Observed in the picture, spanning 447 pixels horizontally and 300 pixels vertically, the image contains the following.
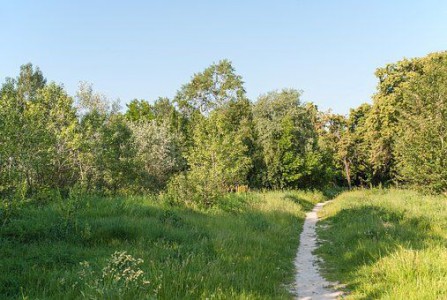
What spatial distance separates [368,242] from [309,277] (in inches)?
109

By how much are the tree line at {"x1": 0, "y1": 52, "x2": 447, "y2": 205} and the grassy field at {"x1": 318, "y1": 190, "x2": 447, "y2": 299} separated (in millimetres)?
8174

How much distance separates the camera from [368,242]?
1079 cm

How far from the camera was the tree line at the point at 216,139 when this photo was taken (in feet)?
59.6

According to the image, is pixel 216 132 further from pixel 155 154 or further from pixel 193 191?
pixel 155 154

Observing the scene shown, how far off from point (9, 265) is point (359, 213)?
1553 cm

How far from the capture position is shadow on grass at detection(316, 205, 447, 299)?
9.32m

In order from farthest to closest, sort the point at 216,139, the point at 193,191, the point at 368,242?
the point at 216,139 < the point at 193,191 < the point at 368,242

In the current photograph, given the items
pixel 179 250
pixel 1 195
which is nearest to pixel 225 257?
pixel 179 250

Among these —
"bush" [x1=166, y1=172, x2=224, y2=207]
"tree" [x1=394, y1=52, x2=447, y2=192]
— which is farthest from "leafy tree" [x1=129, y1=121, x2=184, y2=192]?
"tree" [x1=394, y1=52, x2=447, y2=192]

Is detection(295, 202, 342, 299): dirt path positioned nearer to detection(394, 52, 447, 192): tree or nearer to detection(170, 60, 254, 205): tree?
detection(170, 60, 254, 205): tree

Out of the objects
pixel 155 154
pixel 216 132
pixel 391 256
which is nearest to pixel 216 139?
pixel 216 132

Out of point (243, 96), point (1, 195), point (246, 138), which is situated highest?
point (243, 96)

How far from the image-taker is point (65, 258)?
8086mm

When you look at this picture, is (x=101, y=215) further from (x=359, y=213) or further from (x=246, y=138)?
(x=246, y=138)
